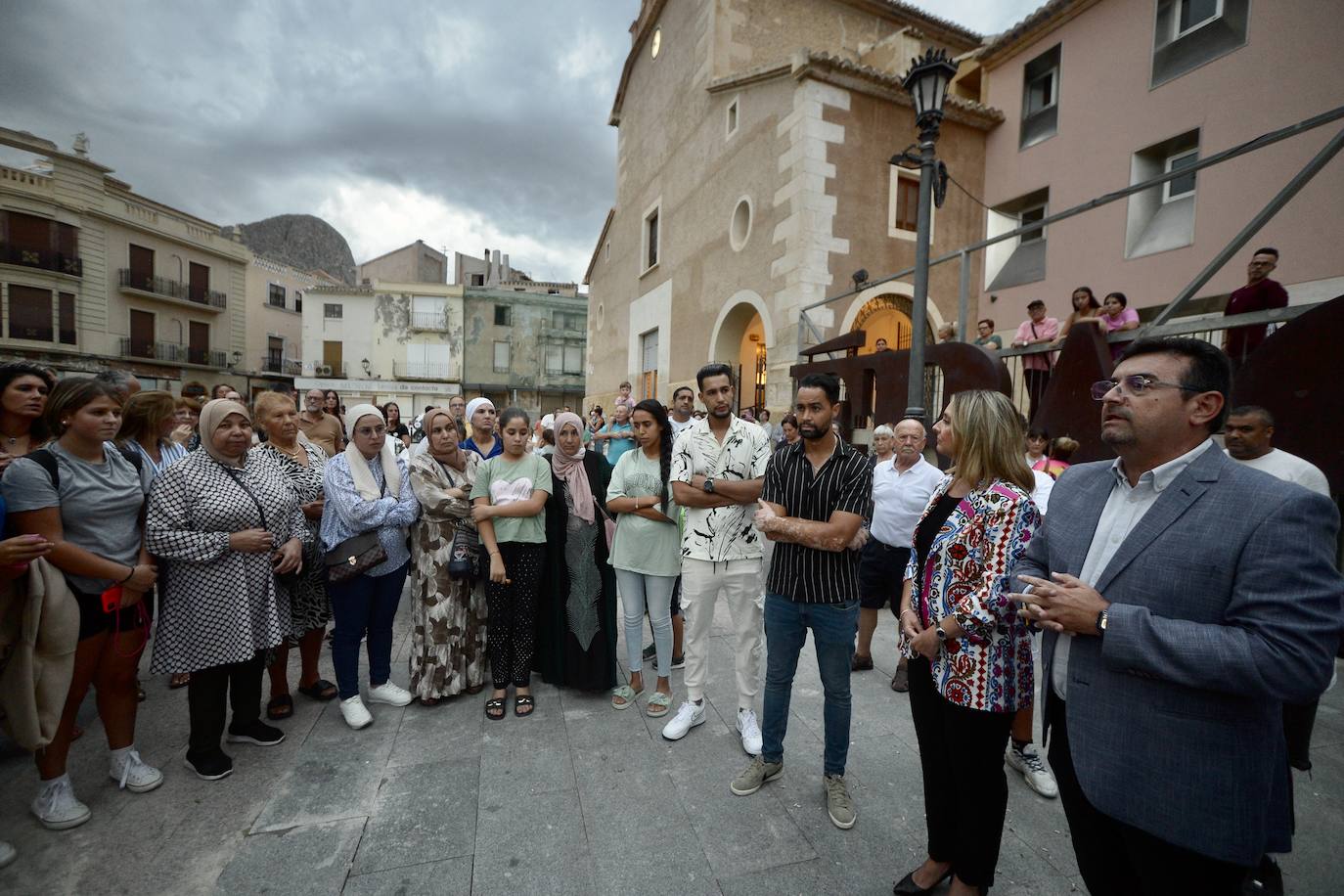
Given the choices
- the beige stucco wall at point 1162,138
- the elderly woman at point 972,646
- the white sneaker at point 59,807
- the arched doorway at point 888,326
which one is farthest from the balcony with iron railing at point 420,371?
the elderly woman at point 972,646

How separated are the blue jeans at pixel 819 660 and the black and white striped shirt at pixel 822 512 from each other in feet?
0.24

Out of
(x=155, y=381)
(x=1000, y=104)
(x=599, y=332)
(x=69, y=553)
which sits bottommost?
(x=69, y=553)

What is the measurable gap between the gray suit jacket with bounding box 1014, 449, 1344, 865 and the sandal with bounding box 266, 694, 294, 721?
13.2 feet

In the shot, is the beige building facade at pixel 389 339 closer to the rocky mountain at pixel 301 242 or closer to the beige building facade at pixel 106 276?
the beige building facade at pixel 106 276

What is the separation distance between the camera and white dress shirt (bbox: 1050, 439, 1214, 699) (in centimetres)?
145

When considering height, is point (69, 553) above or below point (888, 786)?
above

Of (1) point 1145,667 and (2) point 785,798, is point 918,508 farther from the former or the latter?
(1) point 1145,667

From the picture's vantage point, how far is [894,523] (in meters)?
3.91

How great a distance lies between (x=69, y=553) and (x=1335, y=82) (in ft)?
42.4

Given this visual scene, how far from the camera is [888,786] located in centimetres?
276

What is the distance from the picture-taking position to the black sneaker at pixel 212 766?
2.79m

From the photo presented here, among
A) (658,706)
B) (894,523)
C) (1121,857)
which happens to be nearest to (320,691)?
(658,706)

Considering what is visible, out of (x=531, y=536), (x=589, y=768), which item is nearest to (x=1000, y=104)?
(x=531, y=536)

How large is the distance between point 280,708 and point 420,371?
3362 centimetres
